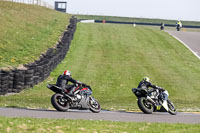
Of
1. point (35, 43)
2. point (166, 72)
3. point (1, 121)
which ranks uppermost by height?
point (35, 43)

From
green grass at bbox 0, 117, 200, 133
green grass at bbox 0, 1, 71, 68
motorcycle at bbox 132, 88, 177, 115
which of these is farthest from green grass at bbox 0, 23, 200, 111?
green grass at bbox 0, 117, 200, 133

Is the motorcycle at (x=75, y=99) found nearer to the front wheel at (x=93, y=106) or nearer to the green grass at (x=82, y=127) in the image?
the front wheel at (x=93, y=106)

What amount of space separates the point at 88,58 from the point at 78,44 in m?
6.15

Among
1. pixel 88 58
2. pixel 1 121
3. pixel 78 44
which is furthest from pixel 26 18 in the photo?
pixel 1 121

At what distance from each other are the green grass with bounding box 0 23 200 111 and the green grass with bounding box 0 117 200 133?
5.22 m

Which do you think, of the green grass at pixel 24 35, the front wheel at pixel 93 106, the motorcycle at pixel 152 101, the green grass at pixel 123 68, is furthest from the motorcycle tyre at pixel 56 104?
the green grass at pixel 24 35

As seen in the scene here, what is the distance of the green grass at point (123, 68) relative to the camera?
19.9 meters

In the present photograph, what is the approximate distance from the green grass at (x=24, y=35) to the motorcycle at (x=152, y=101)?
38.3ft

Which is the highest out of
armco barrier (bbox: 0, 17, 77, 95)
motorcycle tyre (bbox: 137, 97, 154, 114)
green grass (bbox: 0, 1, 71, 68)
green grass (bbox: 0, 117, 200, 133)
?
green grass (bbox: 0, 1, 71, 68)

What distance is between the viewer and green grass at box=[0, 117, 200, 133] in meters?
9.52

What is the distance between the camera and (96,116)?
512 inches

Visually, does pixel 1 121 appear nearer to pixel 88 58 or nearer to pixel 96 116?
pixel 96 116

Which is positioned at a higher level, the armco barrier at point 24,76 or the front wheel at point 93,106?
the armco barrier at point 24,76

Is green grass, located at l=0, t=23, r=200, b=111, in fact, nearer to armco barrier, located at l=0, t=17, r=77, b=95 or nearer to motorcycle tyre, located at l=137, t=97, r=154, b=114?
armco barrier, located at l=0, t=17, r=77, b=95
